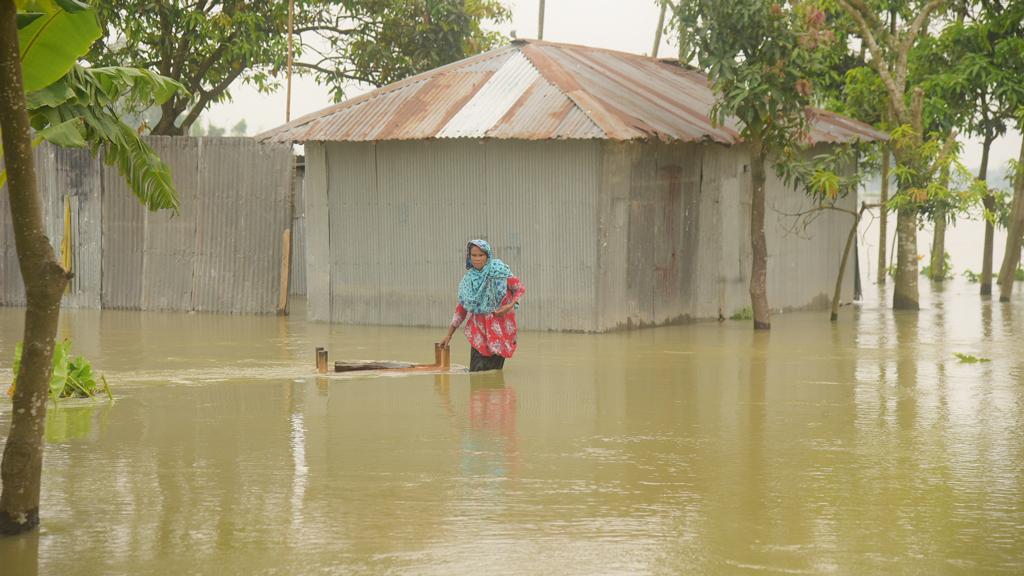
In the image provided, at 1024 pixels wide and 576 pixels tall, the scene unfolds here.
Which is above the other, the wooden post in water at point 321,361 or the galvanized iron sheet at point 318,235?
the galvanized iron sheet at point 318,235

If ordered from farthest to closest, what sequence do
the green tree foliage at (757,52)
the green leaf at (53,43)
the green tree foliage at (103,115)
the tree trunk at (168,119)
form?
the tree trunk at (168,119)
the green tree foliage at (757,52)
the green tree foliage at (103,115)
the green leaf at (53,43)

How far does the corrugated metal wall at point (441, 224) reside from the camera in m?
15.8

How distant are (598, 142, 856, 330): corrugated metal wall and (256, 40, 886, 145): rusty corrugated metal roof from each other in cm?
55

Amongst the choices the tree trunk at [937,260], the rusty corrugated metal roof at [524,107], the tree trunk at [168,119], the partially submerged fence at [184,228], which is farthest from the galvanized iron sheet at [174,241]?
the tree trunk at [937,260]

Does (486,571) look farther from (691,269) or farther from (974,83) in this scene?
(974,83)

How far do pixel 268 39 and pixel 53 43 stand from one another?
14.8 m

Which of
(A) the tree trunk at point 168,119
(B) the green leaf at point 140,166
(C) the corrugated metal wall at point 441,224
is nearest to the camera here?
(B) the green leaf at point 140,166

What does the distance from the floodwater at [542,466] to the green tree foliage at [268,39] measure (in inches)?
305

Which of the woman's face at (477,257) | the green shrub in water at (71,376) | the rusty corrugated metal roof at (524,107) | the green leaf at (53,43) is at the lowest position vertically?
the green shrub in water at (71,376)

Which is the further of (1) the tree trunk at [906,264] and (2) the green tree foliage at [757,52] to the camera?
(1) the tree trunk at [906,264]

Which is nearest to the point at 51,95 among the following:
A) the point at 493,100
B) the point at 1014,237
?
the point at 493,100

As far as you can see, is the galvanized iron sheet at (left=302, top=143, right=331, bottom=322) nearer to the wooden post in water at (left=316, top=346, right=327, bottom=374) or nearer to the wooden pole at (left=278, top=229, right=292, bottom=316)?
the wooden pole at (left=278, top=229, right=292, bottom=316)

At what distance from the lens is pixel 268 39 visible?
21.2 meters

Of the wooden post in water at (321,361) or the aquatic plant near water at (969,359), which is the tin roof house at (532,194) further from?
the wooden post in water at (321,361)
